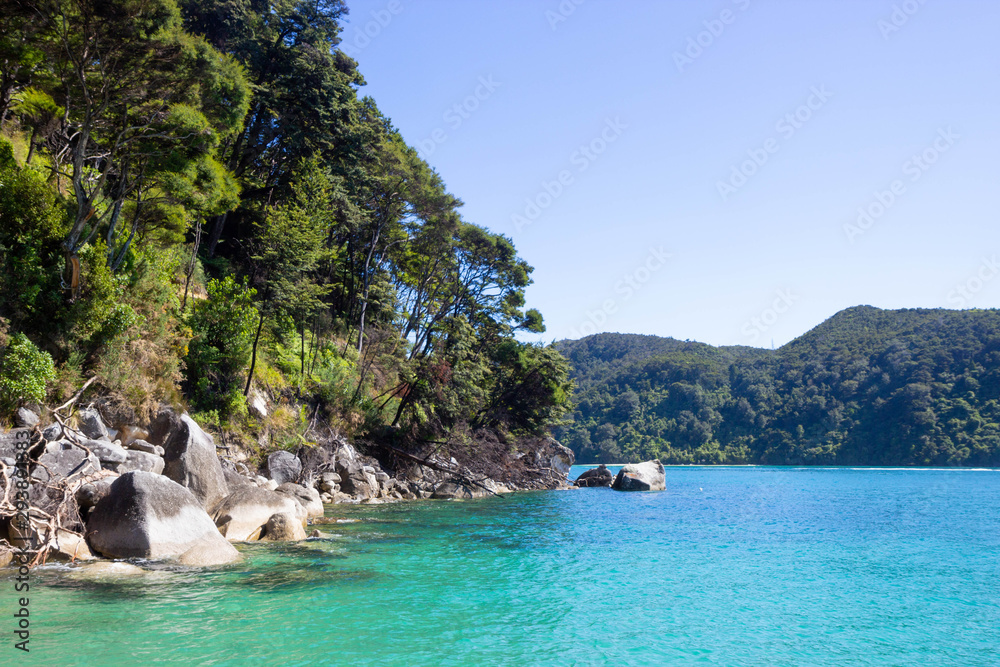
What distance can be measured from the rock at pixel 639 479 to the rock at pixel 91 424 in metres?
32.8

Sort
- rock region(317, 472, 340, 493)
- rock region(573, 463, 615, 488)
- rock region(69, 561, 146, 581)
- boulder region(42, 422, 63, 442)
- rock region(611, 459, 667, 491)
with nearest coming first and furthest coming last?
1. rock region(69, 561, 146, 581)
2. boulder region(42, 422, 63, 442)
3. rock region(317, 472, 340, 493)
4. rock region(611, 459, 667, 491)
5. rock region(573, 463, 615, 488)

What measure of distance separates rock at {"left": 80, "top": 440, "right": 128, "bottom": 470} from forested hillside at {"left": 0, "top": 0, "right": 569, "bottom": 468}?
4.69ft

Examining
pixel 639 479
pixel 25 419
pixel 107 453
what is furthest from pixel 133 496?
pixel 639 479

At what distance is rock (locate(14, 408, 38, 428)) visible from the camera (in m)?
11.5

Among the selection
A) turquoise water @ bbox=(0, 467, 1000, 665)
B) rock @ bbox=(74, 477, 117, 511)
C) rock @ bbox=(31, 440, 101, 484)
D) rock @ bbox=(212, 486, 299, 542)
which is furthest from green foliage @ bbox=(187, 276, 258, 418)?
rock @ bbox=(74, 477, 117, 511)

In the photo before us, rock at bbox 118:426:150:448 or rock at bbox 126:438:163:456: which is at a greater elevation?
rock at bbox 118:426:150:448

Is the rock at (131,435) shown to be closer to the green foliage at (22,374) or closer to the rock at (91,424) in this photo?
the rock at (91,424)

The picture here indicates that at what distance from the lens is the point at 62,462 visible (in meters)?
11.0

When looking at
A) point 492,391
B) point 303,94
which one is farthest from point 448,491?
point 303,94

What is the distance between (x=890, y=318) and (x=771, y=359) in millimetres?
18506

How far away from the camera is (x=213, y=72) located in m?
16.9

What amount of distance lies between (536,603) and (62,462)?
9042mm

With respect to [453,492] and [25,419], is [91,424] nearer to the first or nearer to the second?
[25,419]

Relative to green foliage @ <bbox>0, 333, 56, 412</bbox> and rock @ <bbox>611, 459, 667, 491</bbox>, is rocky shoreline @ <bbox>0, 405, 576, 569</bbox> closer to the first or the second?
green foliage @ <bbox>0, 333, 56, 412</bbox>
